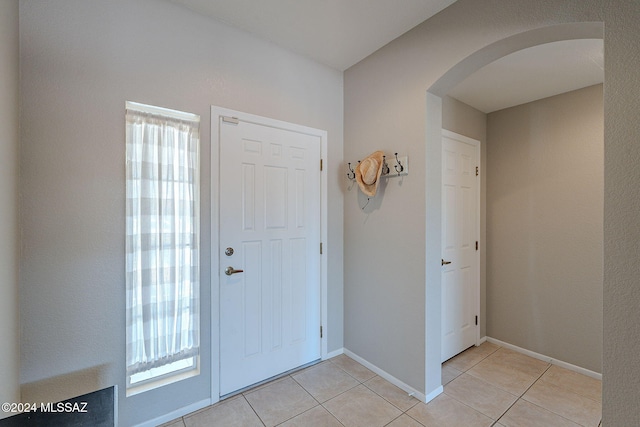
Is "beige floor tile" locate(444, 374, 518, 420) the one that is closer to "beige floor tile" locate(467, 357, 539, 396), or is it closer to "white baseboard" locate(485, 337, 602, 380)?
"beige floor tile" locate(467, 357, 539, 396)

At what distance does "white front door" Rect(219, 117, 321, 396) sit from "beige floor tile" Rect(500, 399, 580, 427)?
139 cm

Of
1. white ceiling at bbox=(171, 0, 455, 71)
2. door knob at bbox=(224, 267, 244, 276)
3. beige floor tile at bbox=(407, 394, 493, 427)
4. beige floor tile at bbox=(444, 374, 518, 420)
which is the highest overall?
white ceiling at bbox=(171, 0, 455, 71)

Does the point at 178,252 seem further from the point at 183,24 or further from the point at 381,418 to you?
the point at 381,418

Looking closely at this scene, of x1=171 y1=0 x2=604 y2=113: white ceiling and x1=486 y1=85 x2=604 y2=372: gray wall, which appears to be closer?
x1=171 y1=0 x2=604 y2=113: white ceiling

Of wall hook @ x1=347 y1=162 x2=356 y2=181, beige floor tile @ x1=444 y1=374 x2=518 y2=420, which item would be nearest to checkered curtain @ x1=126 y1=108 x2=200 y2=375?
wall hook @ x1=347 y1=162 x2=356 y2=181

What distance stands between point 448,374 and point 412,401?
1.84ft

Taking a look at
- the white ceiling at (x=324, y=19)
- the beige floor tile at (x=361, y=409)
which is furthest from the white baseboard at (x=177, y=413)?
the white ceiling at (x=324, y=19)

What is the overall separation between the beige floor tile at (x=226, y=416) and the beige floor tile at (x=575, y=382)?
7.57 feet

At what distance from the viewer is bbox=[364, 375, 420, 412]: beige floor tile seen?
1816 millimetres

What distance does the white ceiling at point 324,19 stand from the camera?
1676mm

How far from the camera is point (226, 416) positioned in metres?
1.69

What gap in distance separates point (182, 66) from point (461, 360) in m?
3.27

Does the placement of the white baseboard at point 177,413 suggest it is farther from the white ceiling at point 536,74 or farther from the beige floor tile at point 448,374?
the white ceiling at point 536,74

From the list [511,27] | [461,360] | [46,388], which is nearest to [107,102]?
[46,388]
